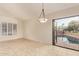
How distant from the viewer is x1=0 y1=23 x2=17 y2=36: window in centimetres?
768

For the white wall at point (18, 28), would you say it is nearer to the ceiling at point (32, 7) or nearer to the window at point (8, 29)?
the window at point (8, 29)

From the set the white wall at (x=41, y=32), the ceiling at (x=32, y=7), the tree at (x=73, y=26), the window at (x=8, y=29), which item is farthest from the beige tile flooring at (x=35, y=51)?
the window at (x=8, y=29)

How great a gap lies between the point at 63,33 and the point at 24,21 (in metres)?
5.85

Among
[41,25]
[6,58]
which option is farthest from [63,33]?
[6,58]

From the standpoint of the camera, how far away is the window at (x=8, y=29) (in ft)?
25.2

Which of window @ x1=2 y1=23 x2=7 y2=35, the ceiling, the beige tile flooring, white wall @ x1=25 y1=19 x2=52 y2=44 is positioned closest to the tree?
the ceiling

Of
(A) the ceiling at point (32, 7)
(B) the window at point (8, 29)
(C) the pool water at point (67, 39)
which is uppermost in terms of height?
(A) the ceiling at point (32, 7)

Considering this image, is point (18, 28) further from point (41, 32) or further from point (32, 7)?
point (32, 7)

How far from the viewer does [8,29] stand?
828 centimetres

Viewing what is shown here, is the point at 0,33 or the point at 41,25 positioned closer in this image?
the point at 41,25

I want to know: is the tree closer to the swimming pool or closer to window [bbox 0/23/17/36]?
the swimming pool

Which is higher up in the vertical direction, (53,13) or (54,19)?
(53,13)

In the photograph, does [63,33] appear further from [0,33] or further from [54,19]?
[0,33]

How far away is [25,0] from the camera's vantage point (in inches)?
59.3
